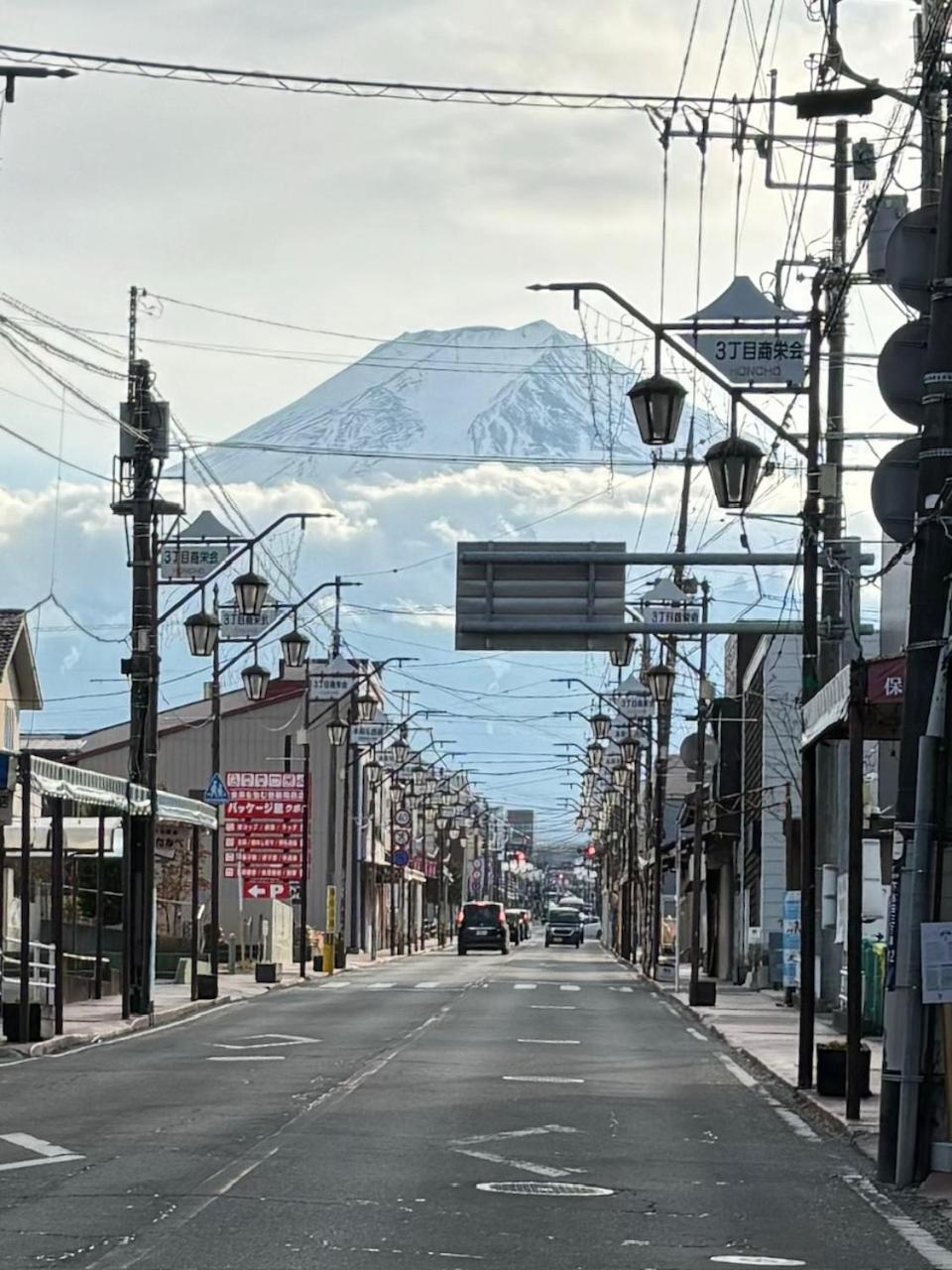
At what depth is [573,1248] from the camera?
36.6ft

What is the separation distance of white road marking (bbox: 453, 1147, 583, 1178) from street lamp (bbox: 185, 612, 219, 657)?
853 inches

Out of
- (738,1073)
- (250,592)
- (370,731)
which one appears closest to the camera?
(738,1073)

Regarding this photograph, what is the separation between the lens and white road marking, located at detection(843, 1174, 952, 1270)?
11.1 metres

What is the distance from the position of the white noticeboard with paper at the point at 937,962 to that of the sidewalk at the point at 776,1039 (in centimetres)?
276

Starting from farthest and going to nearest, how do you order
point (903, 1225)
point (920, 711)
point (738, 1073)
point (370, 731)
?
point (370, 731), point (738, 1073), point (920, 711), point (903, 1225)

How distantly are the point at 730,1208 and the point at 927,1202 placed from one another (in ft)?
4.31

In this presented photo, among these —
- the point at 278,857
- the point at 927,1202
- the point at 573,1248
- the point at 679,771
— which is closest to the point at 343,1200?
the point at 573,1248

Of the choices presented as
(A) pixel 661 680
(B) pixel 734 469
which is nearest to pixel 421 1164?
(B) pixel 734 469

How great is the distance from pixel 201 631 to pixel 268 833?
21581 mm

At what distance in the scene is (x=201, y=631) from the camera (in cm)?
3684

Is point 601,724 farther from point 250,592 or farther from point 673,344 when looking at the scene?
point 673,344

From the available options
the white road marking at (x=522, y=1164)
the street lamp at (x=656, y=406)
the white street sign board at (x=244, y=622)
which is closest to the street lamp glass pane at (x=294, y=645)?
the white street sign board at (x=244, y=622)

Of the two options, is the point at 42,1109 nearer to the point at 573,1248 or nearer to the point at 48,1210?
the point at 48,1210

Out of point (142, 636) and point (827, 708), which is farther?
point (142, 636)
